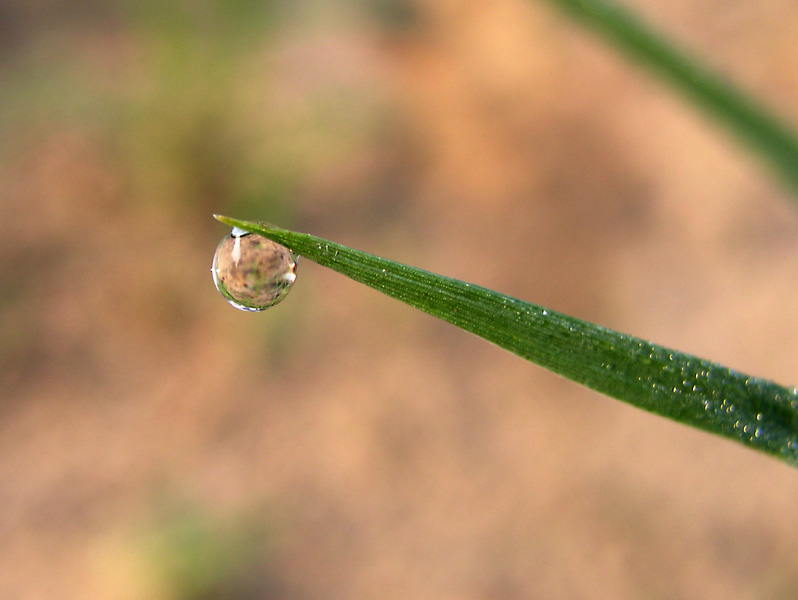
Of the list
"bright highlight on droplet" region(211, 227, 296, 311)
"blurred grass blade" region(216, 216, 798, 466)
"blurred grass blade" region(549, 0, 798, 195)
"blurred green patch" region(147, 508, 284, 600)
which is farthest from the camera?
"blurred green patch" region(147, 508, 284, 600)

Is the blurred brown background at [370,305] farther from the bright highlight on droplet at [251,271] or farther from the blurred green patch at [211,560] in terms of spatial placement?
the bright highlight on droplet at [251,271]

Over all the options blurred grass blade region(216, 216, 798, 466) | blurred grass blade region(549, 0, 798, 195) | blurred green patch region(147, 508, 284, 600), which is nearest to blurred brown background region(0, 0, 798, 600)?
blurred green patch region(147, 508, 284, 600)

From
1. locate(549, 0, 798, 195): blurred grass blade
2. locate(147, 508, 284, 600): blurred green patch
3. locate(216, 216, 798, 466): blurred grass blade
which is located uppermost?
locate(549, 0, 798, 195): blurred grass blade

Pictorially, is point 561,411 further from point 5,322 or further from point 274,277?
point 5,322

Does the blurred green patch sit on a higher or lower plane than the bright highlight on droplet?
lower

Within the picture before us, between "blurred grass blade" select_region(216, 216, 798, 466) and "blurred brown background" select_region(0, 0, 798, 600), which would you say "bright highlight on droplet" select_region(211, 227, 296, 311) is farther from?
"blurred brown background" select_region(0, 0, 798, 600)

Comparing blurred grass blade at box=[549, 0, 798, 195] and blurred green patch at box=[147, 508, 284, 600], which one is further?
blurred green patch at box=[147, 508, 284, 600]

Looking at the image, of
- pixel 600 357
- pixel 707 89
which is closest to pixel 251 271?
pixel 600 357

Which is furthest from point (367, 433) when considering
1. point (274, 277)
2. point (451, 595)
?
point (274, 277)
